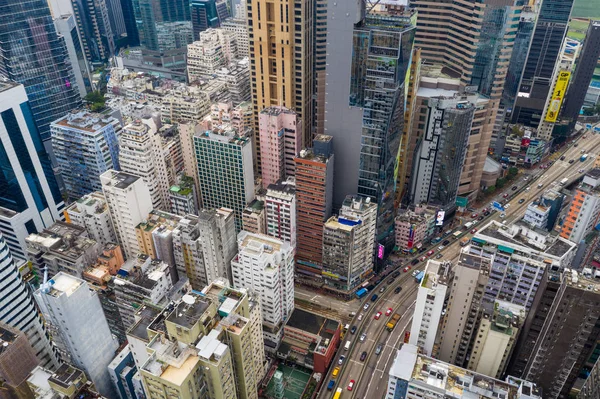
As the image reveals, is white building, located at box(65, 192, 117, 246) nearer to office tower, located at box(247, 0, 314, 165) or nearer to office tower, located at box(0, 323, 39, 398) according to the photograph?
office tower, located at box(0, 323, 39, 398)

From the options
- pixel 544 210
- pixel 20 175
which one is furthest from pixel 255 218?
pixel 544 210

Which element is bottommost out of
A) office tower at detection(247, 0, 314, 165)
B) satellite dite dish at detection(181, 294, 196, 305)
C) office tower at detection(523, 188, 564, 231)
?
office tower at detection(523, 188, 564, 231)

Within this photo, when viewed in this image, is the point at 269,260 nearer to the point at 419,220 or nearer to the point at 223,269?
the point at 223,269

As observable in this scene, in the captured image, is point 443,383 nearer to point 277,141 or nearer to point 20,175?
point 277,141

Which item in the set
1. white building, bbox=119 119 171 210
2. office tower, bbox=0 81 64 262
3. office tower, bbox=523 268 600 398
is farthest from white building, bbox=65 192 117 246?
office tower, bbox=523 268 600 398

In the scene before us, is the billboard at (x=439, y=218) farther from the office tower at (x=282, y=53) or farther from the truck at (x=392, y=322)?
the office tower at (x=282, y=53)
